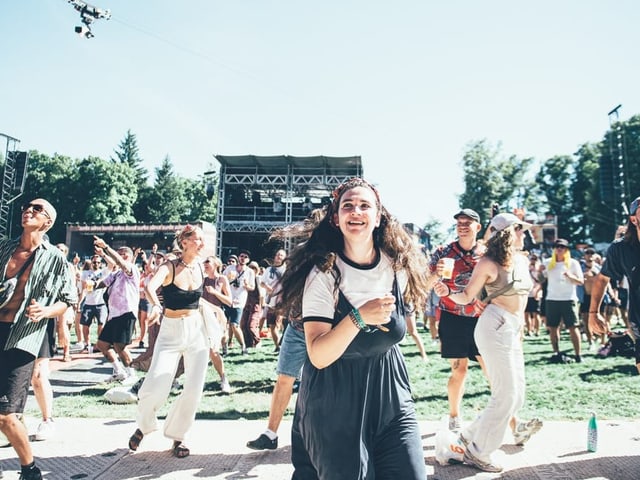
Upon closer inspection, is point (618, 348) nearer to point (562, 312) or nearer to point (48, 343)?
point (562, 312)

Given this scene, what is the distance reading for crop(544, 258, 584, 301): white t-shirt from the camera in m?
8.42

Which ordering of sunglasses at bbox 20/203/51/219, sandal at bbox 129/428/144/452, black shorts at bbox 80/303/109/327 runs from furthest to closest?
black shorts at bbox 80/303/109/327, sandal at bbox 129/428/144/452, sunglasses at bbox 20/203/51/219

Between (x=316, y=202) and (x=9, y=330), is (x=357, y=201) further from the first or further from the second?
(x=316, y=202)

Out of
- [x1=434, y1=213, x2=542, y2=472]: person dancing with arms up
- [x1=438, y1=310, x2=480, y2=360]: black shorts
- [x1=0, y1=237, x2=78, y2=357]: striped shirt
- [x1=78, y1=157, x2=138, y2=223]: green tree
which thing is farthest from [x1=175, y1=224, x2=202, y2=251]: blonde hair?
[x1=78, y1=157, x2=138, y2=223]: green tree

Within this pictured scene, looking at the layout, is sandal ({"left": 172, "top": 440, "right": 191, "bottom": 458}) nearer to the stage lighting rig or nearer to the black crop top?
the black crop top

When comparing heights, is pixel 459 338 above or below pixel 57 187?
below

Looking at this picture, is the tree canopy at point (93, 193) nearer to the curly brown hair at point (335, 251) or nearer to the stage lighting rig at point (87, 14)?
the stage lighting rig at point (87, 14)

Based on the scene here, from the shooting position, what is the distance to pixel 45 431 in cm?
439

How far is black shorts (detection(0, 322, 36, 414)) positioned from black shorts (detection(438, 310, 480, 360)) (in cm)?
360

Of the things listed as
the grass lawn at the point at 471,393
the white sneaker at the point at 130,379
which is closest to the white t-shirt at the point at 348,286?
the grass lawn at the point at 471,393

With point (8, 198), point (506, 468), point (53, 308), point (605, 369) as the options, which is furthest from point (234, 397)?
point (8, 198)

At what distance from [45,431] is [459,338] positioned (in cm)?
417

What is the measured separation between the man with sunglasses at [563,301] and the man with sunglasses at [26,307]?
796 cm

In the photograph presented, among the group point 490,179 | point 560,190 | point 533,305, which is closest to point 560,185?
point 560,190
